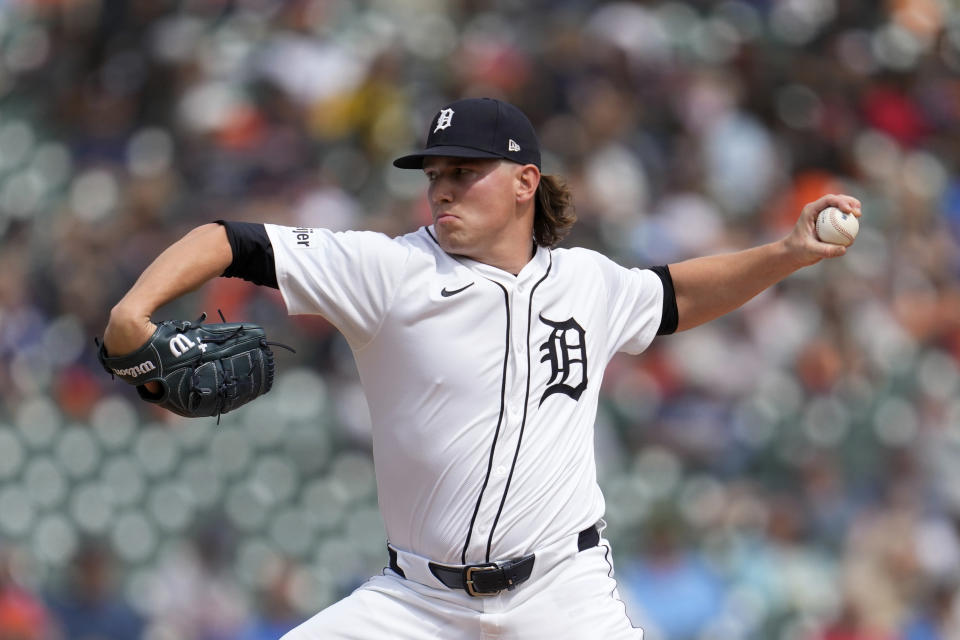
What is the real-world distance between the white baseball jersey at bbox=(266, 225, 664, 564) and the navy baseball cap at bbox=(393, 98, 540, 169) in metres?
0.27


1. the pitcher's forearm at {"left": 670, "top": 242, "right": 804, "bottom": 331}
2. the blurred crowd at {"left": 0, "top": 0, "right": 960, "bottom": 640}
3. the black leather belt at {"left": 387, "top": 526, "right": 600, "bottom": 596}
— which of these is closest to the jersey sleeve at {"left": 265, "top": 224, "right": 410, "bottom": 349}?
the black leather belt at {"left": 387, "top": 526, "right": 600, "bottom": 596}

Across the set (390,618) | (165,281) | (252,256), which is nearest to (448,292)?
(252,256)

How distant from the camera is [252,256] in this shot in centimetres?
326

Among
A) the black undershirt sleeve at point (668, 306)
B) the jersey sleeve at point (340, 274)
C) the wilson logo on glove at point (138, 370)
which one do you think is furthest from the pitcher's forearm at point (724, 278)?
the wilson logo on glove at point (138, 370)

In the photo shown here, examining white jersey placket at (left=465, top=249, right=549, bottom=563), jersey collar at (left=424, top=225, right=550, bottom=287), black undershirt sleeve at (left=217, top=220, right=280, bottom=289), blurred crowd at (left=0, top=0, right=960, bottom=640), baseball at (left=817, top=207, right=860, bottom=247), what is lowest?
blurred crowd at (left=0, top=0, right=960, bottom=640)

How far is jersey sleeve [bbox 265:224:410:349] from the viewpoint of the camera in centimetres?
331

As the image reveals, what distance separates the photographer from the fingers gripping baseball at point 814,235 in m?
3.73

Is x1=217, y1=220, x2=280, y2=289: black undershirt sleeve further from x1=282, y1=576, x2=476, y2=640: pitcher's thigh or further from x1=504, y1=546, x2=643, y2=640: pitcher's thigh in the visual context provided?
x1=504, y1=546, x2=643, y2=640: pitcher's thigh

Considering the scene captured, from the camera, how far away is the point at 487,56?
8008 millimetres

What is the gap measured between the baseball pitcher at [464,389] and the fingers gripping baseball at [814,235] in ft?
2.13

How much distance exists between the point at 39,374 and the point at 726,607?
12.8 feet

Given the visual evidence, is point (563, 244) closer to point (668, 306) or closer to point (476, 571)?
point (668, 306)

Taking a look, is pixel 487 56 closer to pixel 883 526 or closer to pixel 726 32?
pixel 726 32

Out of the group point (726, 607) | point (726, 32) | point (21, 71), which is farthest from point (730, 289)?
point (21, 71)
